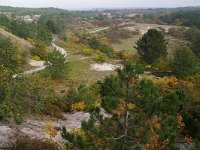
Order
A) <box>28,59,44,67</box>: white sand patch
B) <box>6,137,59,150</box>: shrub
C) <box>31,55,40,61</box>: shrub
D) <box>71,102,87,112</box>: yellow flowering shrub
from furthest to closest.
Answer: <box>31,55,40,61</box>: shrub, <box>28,59,44,67</box>: white sand patch, <box>71,102,87,112</box>: yellow flowering shrub, <box>6,137,59,150</box>: shrub

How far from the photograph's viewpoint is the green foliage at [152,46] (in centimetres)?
7271

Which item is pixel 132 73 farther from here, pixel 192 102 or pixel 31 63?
pixel 31 63

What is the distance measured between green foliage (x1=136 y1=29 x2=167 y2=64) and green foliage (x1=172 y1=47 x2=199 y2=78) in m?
10.1

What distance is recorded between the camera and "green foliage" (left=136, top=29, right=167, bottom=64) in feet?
239

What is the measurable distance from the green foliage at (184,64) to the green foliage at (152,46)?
397 inches

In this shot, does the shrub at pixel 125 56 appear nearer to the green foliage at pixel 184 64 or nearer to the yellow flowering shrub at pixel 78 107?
the green foliage at pixel 184 64

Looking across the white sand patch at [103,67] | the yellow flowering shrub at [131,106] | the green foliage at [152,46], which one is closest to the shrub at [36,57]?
the white sand patch at [103,67]

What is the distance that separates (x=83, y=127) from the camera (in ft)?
64.6

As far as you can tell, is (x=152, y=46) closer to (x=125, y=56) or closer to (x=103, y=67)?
(x=103, y=67)

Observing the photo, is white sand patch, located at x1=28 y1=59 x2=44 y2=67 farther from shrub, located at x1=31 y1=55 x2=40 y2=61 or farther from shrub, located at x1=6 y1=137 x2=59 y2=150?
shrub, located at x1=6 y1=137 x2=59 y2=150

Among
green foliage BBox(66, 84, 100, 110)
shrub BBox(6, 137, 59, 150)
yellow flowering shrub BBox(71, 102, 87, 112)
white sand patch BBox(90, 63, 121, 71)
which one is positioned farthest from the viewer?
white sand patch BBox(90, 63, 121, 71)

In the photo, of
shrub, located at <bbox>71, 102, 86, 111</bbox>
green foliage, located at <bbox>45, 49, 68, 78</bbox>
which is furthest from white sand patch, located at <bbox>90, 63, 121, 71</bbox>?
shrub, located at <bbox>71, 102, 86, 111</bbox>

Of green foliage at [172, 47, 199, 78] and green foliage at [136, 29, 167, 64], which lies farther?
green foliage at [136, 29, 167, 64]

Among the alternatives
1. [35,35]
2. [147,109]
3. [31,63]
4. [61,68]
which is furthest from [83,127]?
[35,35]
